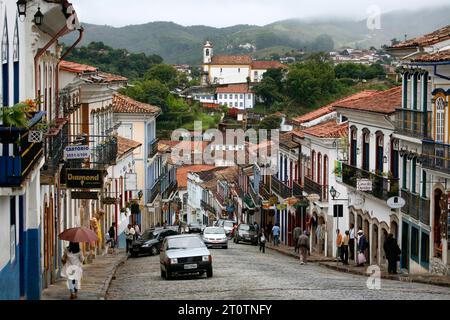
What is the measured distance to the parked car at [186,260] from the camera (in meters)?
25.4

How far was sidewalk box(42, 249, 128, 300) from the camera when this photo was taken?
864 inches

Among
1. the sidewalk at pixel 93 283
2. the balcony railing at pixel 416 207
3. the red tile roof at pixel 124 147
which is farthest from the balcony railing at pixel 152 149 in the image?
the balcony railing at pixel 416 207

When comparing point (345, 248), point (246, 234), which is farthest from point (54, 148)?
point (246, 234)

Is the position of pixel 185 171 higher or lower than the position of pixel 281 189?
lower

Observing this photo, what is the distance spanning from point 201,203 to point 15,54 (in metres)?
82.9

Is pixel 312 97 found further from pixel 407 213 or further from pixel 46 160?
pixel 46 160

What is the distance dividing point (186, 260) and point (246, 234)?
25.0 m

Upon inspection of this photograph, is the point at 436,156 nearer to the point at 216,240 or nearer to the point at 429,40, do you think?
the point at 429,40

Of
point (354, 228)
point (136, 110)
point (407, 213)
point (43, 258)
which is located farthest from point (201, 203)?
point (43, 258)

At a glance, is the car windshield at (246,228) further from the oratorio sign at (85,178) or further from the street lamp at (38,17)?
the street lamp at (38,17)

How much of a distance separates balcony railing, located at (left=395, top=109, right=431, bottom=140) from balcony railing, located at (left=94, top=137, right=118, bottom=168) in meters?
9.80

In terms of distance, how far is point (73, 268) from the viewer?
68.7ft

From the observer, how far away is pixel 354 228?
38938mm

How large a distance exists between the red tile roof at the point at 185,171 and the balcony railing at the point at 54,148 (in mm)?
85114
